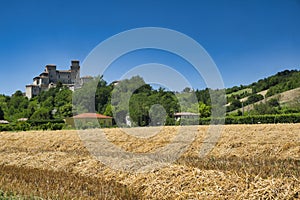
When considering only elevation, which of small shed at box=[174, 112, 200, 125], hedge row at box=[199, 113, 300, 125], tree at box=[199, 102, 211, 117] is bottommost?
hedge row at box=[199, 113, 300, 125]

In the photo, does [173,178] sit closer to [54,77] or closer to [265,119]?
[265,119]

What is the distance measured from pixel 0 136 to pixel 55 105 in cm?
5302

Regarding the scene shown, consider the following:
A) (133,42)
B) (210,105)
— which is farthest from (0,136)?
(210,105)

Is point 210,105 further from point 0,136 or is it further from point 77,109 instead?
point 0,136

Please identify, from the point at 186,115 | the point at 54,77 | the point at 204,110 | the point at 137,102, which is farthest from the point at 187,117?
the point at 54,77

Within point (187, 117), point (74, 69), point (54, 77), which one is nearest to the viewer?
point (187, 117)

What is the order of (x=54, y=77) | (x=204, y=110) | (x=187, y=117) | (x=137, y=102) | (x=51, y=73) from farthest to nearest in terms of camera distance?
(x=54, y=77) → (x=51, y=73) → (x=204, y=110) → (x=187, y=117) → (x=137, y=102)

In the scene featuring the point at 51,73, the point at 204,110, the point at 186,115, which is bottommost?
the point at 186,115

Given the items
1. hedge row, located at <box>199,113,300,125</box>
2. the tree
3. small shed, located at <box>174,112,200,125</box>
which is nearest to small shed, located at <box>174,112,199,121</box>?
small shed, located at <box>174,112,200,125</box>

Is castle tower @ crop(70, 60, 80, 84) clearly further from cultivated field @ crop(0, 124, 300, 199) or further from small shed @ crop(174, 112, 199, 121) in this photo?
cultivated field @ crop(0, 124, 300, 199)

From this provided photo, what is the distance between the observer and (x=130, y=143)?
63.9 feet

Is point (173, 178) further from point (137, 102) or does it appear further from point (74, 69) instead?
point (74, 69)

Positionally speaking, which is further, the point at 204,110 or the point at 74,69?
the point at 74,69

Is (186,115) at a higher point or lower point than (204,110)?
lower
